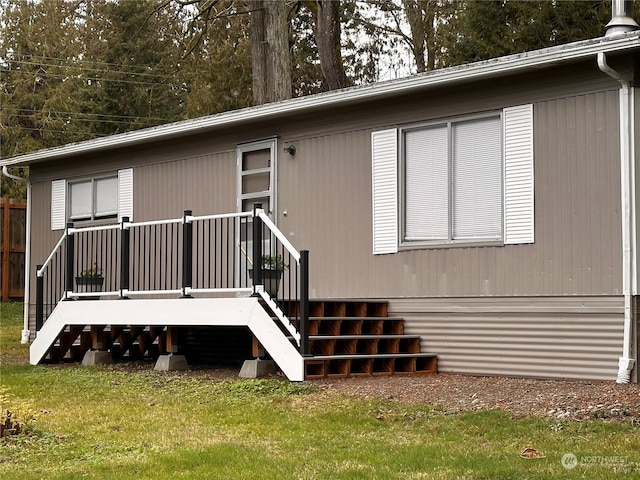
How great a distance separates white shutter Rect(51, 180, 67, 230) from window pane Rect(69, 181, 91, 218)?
0.12 metres

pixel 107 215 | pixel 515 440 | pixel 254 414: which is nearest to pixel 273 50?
pixel 107 215

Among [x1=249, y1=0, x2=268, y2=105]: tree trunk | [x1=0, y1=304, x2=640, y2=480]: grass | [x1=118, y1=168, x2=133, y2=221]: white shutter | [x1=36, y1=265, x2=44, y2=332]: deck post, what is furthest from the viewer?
[x1=249, y1=0, x2=268, y2=105]: tree trunk

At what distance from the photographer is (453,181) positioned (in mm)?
10883

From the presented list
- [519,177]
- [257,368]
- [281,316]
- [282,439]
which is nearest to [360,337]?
[281,316]

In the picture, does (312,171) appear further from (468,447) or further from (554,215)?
(468,447)

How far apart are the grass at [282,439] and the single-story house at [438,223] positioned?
57.6 inches

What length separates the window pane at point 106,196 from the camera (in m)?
15.3

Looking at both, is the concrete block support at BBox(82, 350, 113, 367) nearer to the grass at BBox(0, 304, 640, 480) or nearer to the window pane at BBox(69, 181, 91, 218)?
the grass at BBox(0, 304, 640, 480)

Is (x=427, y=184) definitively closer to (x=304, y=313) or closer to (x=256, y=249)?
(x=256, y=249)

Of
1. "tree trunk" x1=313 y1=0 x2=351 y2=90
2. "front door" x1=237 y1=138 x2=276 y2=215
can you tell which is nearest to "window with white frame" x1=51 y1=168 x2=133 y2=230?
"front door" x1=237 y1=138 x2=276 y2=215

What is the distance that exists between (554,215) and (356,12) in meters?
18.5

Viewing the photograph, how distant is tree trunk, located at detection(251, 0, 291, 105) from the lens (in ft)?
67.2

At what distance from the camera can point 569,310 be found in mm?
9922

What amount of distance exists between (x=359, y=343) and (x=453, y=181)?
6.57ft
